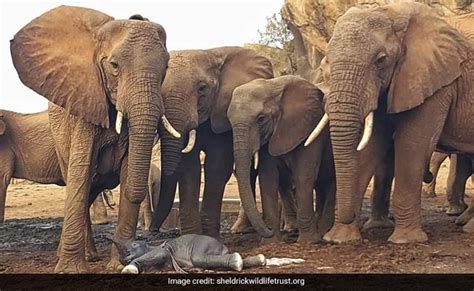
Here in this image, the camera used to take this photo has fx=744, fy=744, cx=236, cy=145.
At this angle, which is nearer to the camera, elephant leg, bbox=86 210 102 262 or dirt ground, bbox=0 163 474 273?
dirt ground, bbox=0 163 474 273

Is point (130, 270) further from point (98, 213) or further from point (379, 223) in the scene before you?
point (98, 213)

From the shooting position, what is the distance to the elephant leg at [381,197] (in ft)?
29.3

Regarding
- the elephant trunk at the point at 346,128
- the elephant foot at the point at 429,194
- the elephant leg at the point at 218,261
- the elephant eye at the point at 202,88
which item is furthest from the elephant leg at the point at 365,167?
the elephant foot at the point at 429,194

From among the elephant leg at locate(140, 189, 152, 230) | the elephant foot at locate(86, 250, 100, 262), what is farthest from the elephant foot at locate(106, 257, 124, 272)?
the elephant leg at locate(140, 189, 152, 230)

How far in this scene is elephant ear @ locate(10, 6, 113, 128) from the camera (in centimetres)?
695

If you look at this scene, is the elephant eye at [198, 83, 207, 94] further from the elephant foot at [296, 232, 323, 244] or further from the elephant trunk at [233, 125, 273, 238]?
the elephant foot at [296, 232, 323, 244]

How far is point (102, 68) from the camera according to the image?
686 cm

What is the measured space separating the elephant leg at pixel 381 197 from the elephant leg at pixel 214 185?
1827mm

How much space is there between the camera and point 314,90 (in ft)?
27.8

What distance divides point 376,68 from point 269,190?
1.81m
